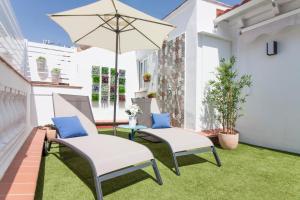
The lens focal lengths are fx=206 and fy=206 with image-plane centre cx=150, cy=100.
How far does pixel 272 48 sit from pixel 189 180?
3.82 meters

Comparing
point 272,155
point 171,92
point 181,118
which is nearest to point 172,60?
point 171,92

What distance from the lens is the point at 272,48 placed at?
15.9 ft

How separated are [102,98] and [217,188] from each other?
20.2 feet

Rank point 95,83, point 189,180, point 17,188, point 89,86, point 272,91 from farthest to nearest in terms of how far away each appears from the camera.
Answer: point 95,83
point 89,86
point 272,91
point 189,180
point 17,188

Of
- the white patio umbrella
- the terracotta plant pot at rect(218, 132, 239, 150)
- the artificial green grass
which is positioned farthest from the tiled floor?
the terracotta plant pot at rect(218, 132, 239, 150)

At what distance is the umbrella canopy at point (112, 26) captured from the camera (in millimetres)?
3619

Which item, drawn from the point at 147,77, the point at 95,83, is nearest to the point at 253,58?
the point at 147,77

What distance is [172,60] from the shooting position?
6.72m

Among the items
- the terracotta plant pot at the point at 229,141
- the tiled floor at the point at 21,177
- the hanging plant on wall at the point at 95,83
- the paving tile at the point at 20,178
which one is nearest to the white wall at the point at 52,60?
the hanging plant on wall at the point at 95,83

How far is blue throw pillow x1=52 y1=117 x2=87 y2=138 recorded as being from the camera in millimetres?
3529

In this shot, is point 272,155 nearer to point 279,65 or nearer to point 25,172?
point 279,65

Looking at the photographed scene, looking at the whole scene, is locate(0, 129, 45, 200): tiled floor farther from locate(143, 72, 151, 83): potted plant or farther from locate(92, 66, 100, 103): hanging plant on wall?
locate(143, 72, 151, 83): potted plant

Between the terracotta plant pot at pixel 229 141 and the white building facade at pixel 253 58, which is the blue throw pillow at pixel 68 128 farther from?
the white building facade at pixel 253 58

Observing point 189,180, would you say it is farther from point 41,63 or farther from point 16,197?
point 41,63
